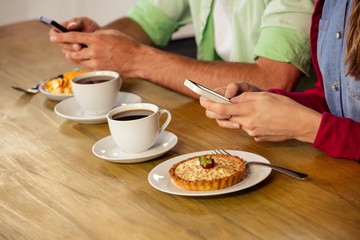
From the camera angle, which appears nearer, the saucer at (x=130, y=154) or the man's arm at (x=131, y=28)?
the saucer at (x=130, y=154)

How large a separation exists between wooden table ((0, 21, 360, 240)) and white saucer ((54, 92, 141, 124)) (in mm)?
20

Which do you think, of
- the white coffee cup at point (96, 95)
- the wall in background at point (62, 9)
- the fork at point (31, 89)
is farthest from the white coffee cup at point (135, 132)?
the wall in background at point (62, 9)

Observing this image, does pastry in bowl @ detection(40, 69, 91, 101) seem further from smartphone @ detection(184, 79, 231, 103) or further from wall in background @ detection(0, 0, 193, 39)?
wall in background @ detection(0, 0, 193, 39)

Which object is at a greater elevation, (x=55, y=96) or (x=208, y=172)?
(x=208, y=172)

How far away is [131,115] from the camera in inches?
61.8

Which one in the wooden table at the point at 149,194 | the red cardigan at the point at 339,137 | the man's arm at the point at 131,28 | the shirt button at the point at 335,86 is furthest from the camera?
the man's arm at the point at 131,28

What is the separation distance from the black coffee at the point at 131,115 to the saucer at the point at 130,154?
0.20 feet

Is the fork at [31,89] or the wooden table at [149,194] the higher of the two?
the wooden table at [149,194]

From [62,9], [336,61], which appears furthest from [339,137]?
[62,9]

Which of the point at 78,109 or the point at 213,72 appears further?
the point at 213,72

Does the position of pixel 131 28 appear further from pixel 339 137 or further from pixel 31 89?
pixel 339 137

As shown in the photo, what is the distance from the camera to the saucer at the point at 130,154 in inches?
58.2

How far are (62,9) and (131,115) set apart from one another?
3.28 metres

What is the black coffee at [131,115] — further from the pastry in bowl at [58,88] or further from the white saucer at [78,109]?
the pastry in bowl at [58,88]
